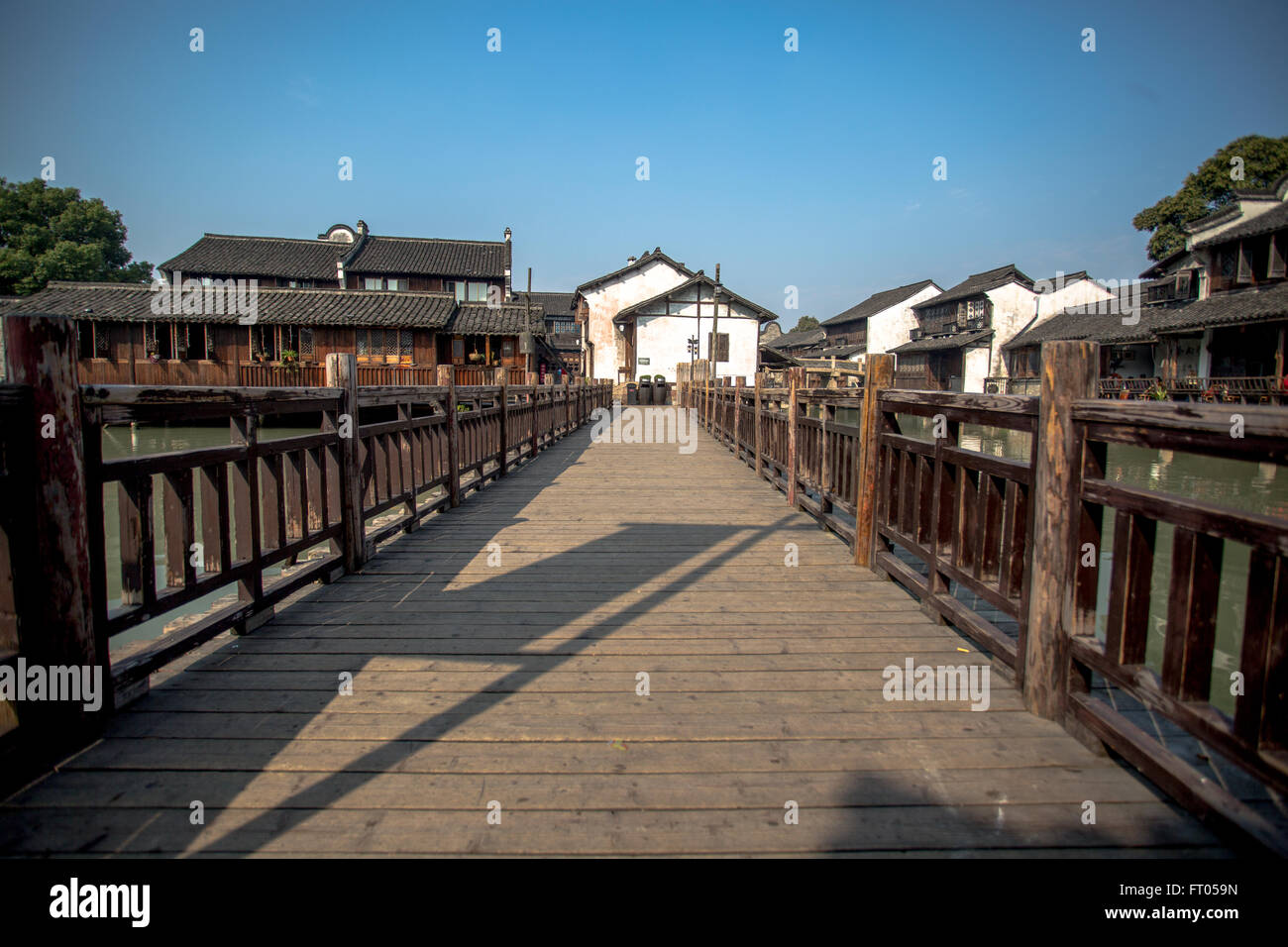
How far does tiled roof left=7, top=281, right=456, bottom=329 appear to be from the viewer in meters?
24.6

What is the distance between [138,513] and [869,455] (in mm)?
3875

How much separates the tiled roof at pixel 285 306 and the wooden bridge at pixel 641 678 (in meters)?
23.3

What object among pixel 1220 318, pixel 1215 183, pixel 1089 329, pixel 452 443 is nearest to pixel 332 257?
pixel 1089 329

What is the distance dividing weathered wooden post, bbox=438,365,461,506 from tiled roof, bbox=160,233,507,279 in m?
35.0

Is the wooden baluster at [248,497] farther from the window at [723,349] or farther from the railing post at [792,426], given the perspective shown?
the window at [723,349]

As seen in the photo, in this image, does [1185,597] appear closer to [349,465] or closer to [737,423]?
[349,465]

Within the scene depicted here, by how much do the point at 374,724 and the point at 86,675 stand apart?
92 cm

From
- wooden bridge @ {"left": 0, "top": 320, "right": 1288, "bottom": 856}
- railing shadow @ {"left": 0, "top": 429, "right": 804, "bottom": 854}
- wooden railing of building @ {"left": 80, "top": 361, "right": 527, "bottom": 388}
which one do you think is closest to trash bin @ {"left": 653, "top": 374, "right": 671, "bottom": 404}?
wooden railing of building @ {"left": 80, "top": 361, "right": 527, "bottom": 388}

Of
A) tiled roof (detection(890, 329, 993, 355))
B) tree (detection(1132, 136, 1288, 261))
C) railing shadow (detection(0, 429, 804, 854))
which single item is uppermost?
tree (detection(1132, 136, 1288, 261))

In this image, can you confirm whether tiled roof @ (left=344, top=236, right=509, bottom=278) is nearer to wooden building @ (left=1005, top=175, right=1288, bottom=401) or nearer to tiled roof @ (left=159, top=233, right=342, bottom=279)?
tiled roof @ (left=159, top=233, right=342, bottom=279)

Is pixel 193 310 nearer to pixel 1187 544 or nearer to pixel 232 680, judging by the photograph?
pixel 232 680

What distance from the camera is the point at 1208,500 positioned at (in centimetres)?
434

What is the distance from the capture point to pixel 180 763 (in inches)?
88.4

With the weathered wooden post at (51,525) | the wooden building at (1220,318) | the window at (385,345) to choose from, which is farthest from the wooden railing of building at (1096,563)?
the window at (385,345)
